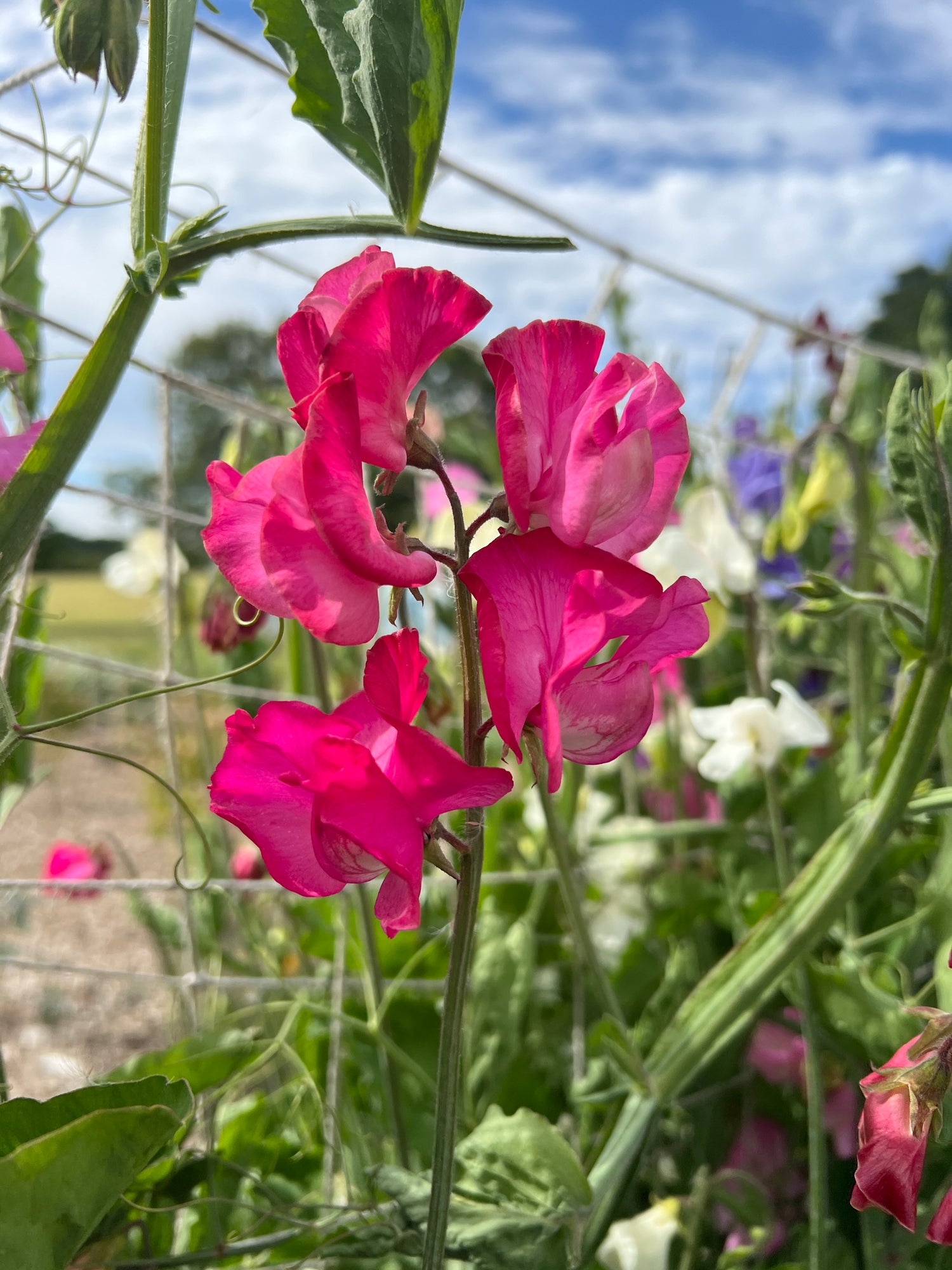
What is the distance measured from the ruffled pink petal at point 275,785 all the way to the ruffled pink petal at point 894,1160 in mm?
196

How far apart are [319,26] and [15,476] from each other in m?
0.18

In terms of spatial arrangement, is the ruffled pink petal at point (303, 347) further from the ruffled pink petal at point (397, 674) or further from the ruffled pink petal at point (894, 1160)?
the ruffled pink petal at point (894, 1160)

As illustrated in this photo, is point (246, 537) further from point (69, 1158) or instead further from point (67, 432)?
point (69, 1158)

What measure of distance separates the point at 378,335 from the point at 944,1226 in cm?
33

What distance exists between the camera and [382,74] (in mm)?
314

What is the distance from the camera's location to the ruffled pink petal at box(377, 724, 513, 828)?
28 centimetres

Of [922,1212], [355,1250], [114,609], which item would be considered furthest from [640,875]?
[114,609]

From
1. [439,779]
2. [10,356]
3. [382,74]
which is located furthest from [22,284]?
[439,779]

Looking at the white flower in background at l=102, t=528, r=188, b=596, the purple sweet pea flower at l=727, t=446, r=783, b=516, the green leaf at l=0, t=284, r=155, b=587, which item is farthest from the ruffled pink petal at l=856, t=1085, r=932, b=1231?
the white flower in background at l=102, t=528, r=188, b=596

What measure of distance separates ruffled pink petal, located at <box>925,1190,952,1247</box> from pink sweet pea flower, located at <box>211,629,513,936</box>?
0.70 ft

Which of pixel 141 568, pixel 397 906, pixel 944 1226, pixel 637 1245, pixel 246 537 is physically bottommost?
pixel 637 1245

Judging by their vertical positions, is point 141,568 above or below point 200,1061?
above

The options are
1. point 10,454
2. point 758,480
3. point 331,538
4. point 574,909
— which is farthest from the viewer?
point 758,480

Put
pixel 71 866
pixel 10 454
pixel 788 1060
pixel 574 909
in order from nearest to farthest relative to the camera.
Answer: pixel 10 454, pixel 574 909, pixel 788 1060, pixel 71 866
